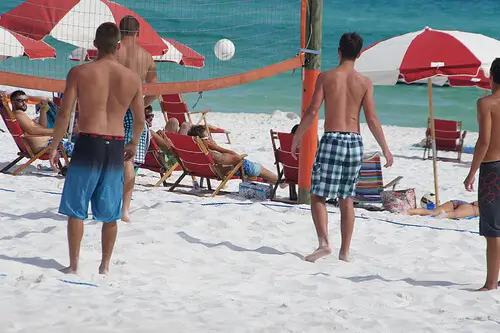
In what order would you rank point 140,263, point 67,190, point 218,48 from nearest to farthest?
1. point 67,190
2. point 140,263
3. point 218,48

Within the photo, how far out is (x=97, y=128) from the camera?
168 inches

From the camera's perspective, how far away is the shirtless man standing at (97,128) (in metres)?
4.23

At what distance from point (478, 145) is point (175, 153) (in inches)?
167

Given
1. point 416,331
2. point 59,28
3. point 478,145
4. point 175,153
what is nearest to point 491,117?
point 478,145

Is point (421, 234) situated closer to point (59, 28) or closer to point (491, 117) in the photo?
point (491, 117)

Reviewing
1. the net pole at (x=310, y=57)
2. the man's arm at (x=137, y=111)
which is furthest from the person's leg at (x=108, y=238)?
the net pole at (x=310, y=57)

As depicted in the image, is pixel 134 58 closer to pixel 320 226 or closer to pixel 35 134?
pixel 320 226

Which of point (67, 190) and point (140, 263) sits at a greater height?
point (67, 190)

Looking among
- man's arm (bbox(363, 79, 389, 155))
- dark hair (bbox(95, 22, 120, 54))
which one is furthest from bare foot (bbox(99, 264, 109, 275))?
man's arm (bbox(363, 79, 389, 155))

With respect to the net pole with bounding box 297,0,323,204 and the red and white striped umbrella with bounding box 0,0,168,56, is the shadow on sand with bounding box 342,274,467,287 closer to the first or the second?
the net pole with bounding box 297,0,323,204

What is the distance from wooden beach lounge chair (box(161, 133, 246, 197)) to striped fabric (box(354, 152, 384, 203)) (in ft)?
4.03

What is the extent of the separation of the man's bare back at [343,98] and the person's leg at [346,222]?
48cm

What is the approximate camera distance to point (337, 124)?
5.16 m

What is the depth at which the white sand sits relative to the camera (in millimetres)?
3721
